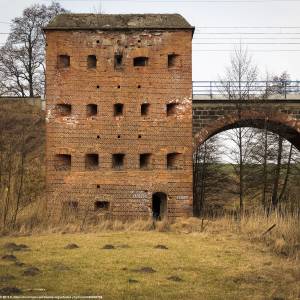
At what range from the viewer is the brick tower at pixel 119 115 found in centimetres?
1900

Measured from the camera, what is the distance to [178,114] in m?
19.3

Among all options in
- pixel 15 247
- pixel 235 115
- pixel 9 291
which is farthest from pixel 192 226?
pixel 9 291

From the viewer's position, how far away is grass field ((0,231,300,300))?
884 centimetres

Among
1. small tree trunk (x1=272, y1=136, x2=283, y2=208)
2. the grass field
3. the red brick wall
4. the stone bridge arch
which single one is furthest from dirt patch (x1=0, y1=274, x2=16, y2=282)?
small tree trunk (x1=272, y1=136, x2=283, y2=208)

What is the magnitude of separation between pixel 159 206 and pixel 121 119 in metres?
3.74

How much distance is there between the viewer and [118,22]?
771 inches

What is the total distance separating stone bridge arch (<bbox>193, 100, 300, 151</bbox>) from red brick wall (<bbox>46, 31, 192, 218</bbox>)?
79 centimetres

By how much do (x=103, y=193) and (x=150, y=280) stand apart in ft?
31.2

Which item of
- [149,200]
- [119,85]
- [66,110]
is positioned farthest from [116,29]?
[149,200]

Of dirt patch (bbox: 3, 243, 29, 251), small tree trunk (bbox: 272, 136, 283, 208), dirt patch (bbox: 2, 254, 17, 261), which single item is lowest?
dirt patch (bbox: 2, 254, 17, 261)

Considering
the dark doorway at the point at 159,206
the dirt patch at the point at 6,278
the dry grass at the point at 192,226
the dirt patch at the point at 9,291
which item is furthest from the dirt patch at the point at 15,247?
the dark doorway at the point at 159,206

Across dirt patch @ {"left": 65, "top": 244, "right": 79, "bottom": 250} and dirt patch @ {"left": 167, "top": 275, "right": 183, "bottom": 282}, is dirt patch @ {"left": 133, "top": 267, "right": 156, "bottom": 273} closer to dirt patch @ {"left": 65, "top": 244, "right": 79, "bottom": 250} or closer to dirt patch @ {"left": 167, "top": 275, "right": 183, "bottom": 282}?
dirt patch @ {"left": 167, "top": 275, "right": 183, "bottom": 282}

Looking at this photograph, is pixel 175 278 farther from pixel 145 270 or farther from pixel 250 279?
pixel 250 279

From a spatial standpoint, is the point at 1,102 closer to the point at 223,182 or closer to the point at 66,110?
the point at 66,110
